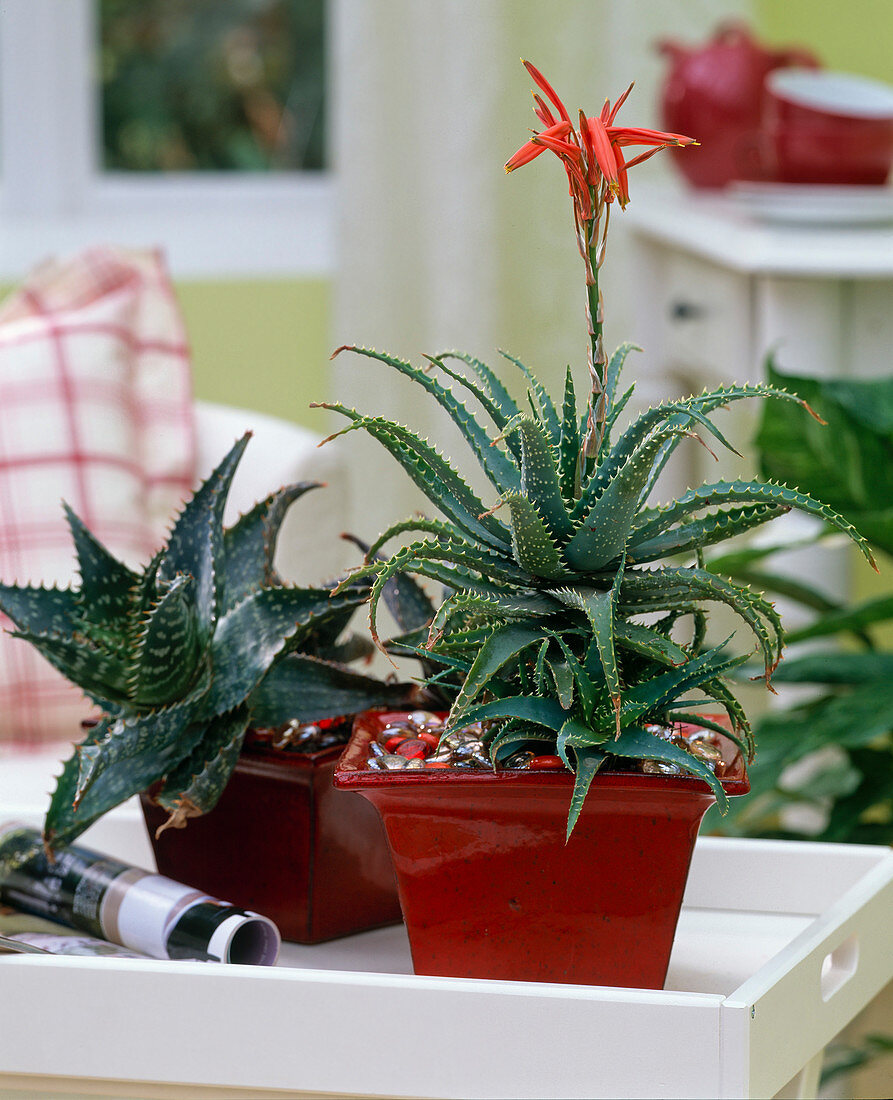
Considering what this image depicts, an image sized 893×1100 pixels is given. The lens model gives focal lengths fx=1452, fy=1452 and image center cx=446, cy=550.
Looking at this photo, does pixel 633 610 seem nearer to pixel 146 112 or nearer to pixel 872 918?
pixel 872 918

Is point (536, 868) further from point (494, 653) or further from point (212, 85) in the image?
point (212, 85)

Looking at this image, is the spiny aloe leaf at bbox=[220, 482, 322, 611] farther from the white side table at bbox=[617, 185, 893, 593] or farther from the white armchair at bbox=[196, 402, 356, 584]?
the white side table at bbox=[617, 185, 893, 593]

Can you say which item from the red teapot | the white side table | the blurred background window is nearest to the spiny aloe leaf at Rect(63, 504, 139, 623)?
the white side table

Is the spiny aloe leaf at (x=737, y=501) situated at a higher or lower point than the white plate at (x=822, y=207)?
lower

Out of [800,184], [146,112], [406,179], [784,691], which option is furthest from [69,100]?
[784,691]

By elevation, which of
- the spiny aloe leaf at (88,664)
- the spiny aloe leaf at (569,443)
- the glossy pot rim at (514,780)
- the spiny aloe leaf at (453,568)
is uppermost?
the spiny aloe leaf at (569,443)

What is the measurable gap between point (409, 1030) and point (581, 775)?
0.11 meters

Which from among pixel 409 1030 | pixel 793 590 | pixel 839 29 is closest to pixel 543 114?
pixel 409 1030

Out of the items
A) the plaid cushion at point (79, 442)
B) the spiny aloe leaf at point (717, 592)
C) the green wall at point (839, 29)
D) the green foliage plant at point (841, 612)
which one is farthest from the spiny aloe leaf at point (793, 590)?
the green wall at point (839, 29)

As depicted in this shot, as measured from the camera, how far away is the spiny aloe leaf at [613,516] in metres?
0.52

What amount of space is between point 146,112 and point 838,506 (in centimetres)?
182

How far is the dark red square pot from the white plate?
3.45 ft

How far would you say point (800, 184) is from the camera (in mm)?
1630

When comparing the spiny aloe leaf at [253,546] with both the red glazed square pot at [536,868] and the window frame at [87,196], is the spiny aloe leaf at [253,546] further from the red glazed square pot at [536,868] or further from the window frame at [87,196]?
the window frame at [87,196]
